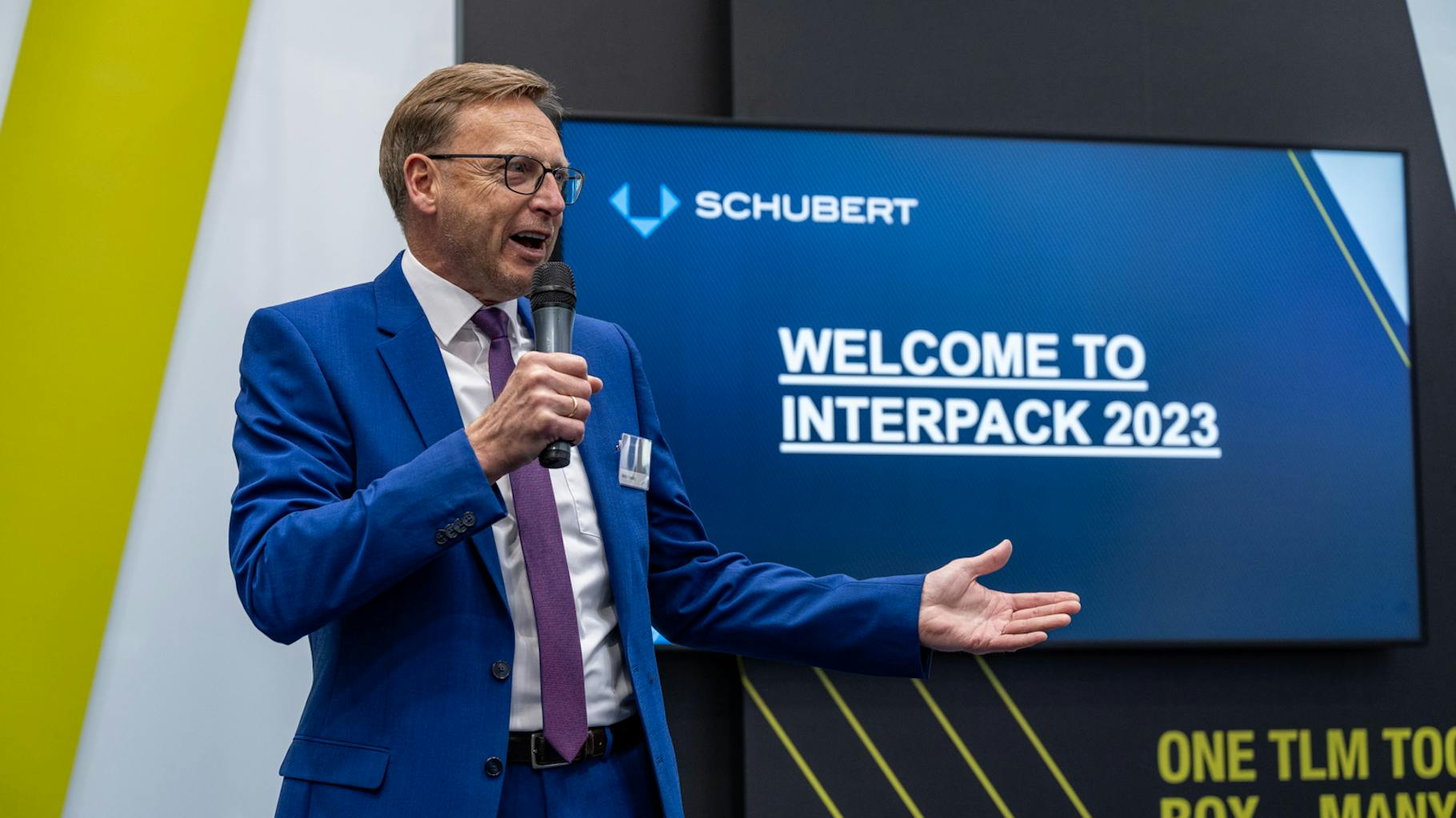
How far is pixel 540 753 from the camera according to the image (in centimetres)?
138

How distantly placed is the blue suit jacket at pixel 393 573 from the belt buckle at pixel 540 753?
4cm

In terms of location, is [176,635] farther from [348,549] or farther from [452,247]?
[348,549]

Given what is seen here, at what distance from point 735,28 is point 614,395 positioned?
1786 millimetres

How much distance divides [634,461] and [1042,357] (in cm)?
177

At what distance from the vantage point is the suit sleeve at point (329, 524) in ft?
4.04

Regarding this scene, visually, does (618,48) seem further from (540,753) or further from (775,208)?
(540,753)

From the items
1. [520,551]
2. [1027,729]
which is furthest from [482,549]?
[1027,729]

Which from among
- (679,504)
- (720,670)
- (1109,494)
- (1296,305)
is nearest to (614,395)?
(679,504)

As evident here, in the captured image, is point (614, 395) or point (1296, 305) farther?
point (1296, 305)

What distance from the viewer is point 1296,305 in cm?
324

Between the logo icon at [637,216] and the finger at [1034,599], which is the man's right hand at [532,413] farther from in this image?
the logo icon at [637,216]

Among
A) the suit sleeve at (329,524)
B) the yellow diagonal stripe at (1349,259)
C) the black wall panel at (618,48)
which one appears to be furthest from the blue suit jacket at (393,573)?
the yellow diagonal stripe at (1349,259)

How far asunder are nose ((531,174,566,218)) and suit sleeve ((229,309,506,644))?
1.36 ft

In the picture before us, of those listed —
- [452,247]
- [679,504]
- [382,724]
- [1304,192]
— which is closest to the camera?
[382,724]
